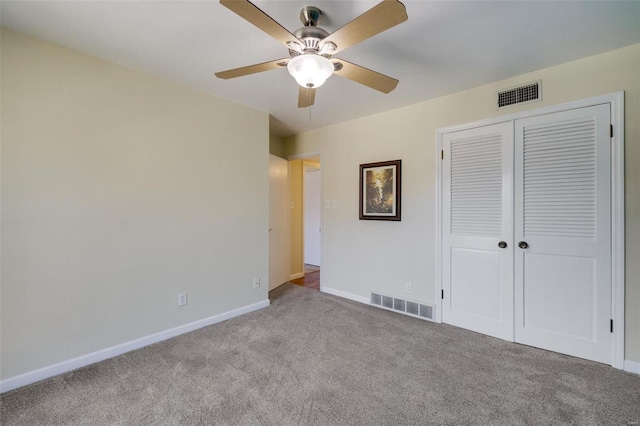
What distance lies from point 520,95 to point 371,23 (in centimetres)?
195

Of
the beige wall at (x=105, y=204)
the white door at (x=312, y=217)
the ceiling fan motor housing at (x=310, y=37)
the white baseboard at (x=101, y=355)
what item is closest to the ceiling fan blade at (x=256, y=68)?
the ceiling fan motor housing at (x=310, y=37)

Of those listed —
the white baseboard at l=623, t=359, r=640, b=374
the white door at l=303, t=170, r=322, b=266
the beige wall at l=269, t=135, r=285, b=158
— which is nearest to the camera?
the white baseboard at l=623, t=359, r=640, b=374

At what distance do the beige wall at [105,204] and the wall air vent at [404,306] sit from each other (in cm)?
167

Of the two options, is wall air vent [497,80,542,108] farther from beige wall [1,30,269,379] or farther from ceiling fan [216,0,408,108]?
beige wall [1,30,269,379]

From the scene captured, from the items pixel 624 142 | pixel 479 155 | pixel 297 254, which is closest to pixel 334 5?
pixel 479 155

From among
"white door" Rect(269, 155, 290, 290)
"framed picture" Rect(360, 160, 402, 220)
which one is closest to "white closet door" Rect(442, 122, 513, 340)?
"framed picture" Rect(360, 160, 402, 220)

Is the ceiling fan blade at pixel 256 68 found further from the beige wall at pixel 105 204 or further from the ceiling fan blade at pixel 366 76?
the beige wall at pixel 105 204

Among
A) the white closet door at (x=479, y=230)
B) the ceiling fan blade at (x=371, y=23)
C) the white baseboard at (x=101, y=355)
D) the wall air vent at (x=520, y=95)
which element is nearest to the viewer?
the ceiling fan blade at (x=371, y=23)

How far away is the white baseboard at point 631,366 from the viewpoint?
200 centimetres

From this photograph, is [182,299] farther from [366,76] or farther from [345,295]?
[366,76]

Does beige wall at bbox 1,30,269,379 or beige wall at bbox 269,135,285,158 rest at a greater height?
Result: beige wall at bbox 269,135,285,158

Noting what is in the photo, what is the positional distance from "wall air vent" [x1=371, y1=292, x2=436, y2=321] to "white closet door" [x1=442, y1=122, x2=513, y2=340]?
0.16 m

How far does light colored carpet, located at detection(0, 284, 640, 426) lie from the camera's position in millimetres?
1610

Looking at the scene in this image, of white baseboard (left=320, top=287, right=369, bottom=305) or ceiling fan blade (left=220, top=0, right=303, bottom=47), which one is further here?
white baseboard (left=320, top=287, right=369, bottom=305)
